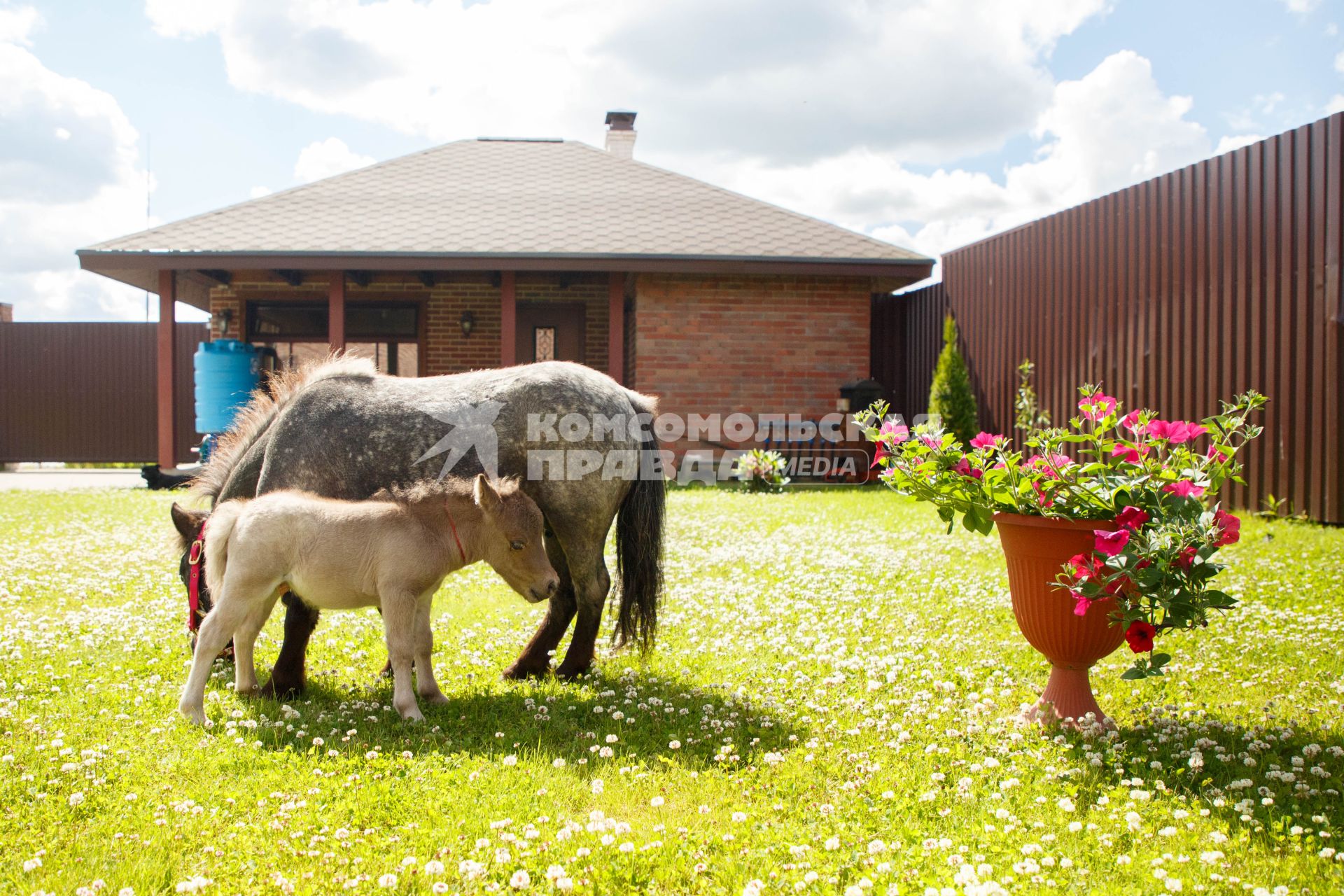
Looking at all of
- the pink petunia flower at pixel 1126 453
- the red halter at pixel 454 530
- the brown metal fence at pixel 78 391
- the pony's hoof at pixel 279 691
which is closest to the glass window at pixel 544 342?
the brown metal fence at pixel 78 391

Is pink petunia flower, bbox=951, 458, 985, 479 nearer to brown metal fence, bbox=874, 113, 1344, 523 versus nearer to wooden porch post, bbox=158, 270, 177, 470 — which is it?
brown metal fence, bbox=874, 113, 1344, 523

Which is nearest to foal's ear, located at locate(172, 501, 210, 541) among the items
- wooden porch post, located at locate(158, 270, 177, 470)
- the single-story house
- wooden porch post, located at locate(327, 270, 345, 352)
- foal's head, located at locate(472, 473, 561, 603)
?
foal's head, located at locate(472, 473, 561, 603)

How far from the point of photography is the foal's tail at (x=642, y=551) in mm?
4594

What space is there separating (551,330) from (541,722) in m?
12.6

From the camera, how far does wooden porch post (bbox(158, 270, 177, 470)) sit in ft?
44.9

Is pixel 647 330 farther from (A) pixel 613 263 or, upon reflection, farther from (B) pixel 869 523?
(B) pixel 869 523

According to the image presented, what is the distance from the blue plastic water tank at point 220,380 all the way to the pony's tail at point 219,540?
10.9 metres

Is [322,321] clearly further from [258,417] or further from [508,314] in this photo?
[258,417]

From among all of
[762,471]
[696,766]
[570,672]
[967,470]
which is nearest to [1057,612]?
[967,470]

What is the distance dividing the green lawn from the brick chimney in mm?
15642

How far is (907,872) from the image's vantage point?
243 centimetres

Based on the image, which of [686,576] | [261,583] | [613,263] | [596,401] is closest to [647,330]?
[613,263]

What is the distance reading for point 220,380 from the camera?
547 inches

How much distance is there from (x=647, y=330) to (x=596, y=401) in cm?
976
